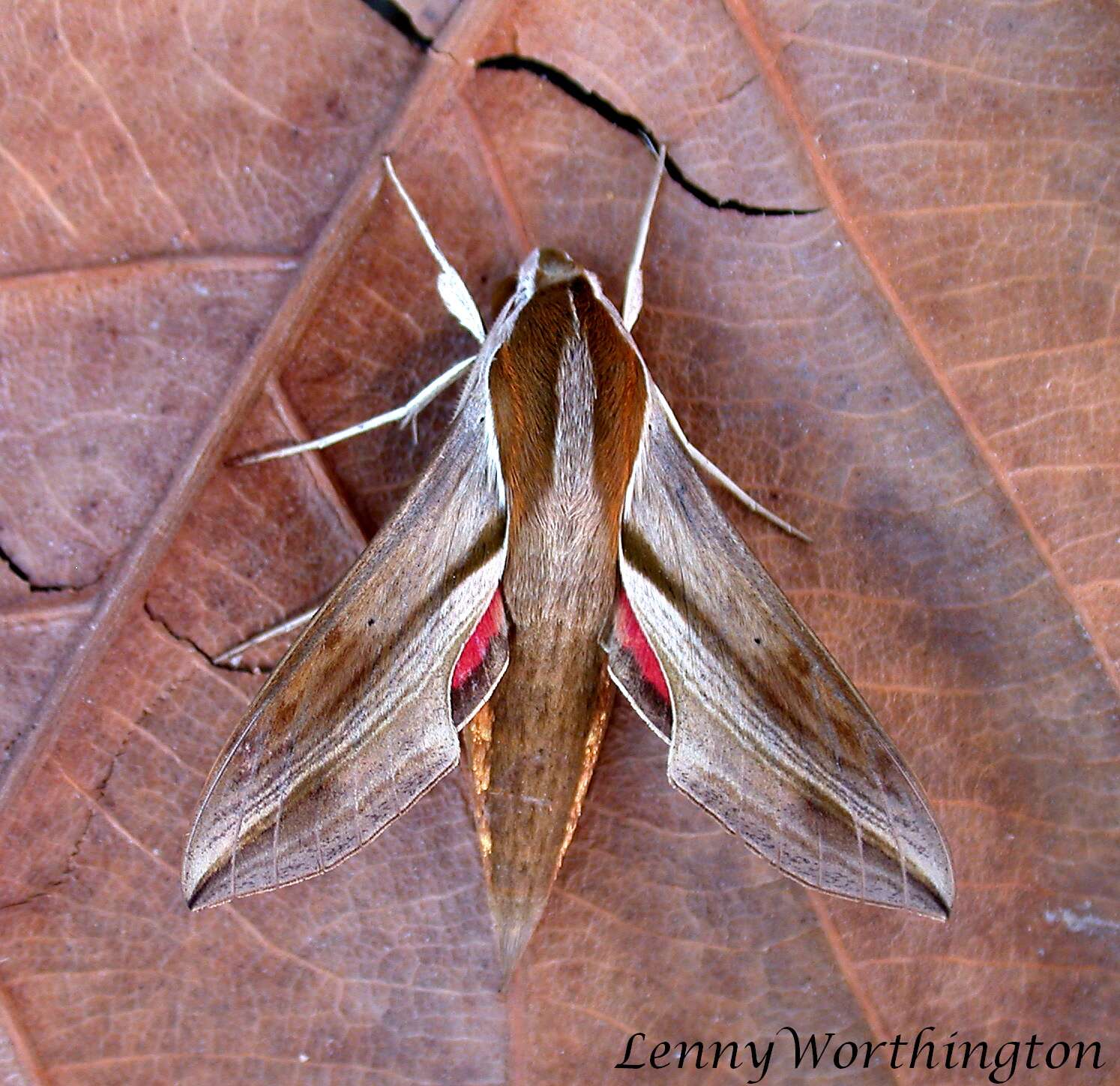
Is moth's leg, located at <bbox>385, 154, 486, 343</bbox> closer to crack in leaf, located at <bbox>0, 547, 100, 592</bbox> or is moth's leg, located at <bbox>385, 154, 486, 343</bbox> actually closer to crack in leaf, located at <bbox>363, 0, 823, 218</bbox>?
crack in leaf, located at <bbox>363, 0, 823, 218</bbox>

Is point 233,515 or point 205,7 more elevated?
point 205,7

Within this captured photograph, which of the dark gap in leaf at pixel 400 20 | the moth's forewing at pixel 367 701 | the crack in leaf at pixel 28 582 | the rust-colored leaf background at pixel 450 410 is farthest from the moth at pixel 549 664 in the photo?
the crack in leaf at pixel 28 582

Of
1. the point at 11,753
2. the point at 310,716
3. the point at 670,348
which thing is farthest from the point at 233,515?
the point at 670,348

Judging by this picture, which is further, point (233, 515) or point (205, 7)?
point (233, 515)

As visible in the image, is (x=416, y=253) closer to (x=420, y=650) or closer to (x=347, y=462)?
(x=347, y=462)

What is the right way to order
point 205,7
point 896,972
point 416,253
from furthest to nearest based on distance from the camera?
point 896,972, point 416,253, point 205,7
